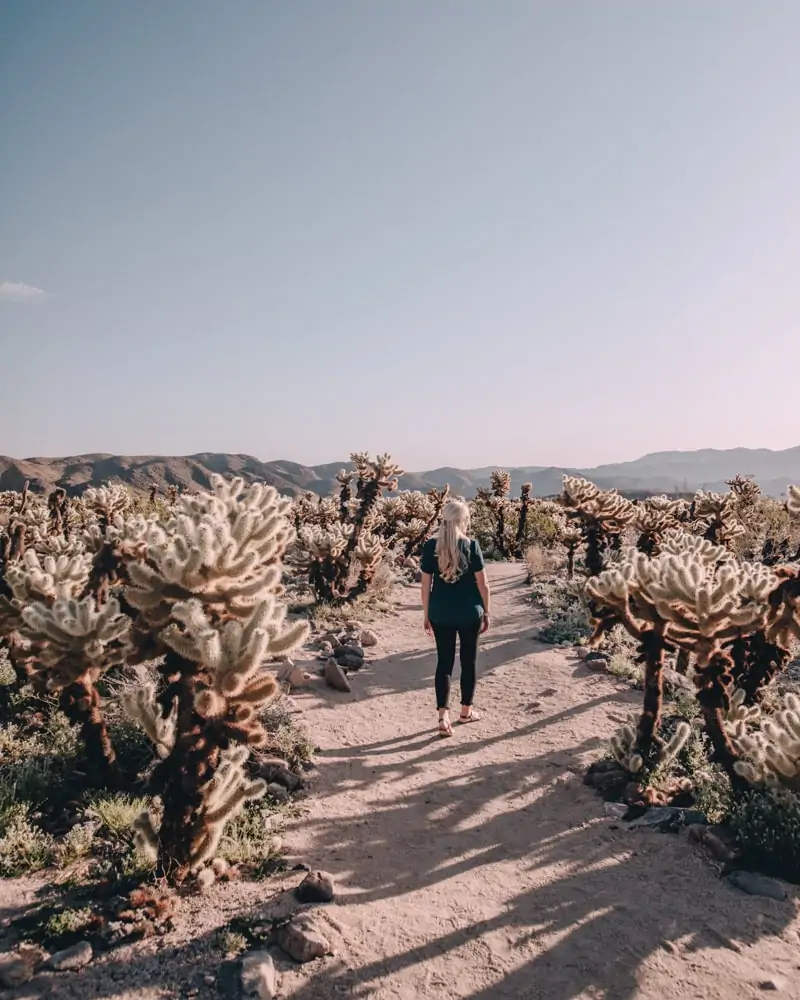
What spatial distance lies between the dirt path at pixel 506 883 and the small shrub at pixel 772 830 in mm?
324

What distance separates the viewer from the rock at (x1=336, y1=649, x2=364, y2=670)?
29.4 ft

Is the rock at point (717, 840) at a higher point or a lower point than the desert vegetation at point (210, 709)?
lower

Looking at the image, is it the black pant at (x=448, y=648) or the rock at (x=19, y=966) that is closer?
the rock at (x=19, y=966)

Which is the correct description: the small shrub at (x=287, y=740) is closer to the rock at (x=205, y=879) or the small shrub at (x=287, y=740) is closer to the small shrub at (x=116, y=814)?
the small shrub at (x=116, y=814)

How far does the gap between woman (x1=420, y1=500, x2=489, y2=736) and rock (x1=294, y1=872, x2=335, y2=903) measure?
2.83 metres

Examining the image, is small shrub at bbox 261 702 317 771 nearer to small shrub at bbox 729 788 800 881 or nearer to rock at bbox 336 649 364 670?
rock at bbox 336 649 364 670

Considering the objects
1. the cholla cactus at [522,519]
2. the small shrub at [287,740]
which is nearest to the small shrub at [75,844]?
the small shrub at [287,740]

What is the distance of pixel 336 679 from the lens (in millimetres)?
8023

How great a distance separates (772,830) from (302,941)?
3232 mm

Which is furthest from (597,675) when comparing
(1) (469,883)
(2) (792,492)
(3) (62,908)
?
(3) (62,908)

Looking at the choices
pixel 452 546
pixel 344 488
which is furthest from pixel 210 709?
pixel 344 488

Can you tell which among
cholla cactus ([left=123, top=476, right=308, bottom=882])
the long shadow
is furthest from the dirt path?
cholla cactus ([left=123, top=476, right=308, bottom=882])

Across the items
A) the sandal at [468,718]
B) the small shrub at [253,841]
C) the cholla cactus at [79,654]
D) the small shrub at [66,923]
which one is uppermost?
the cholla cactus at [79,654]

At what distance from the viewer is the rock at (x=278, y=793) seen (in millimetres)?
5020
